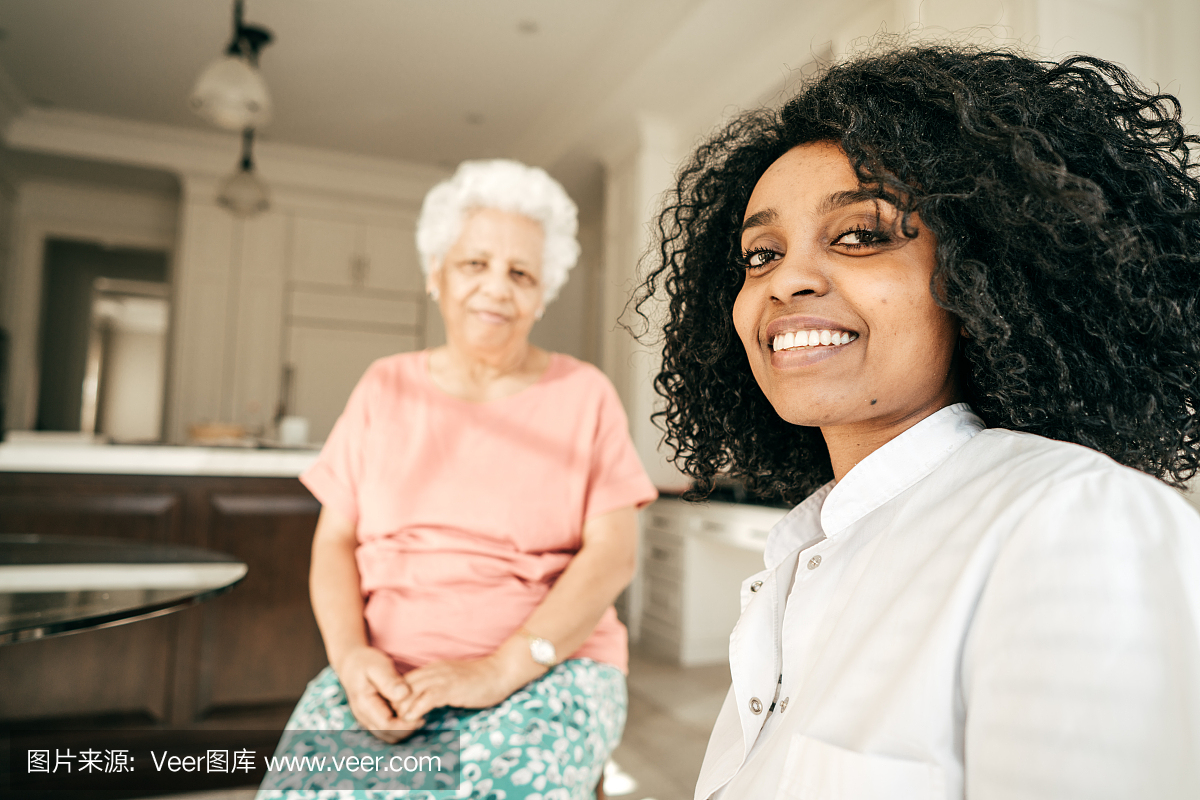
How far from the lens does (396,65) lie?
4.18 metres

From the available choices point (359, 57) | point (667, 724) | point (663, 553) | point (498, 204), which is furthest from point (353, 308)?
point (498, 204)

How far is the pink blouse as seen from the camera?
125 centimetres

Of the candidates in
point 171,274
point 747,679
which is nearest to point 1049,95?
point 747,679

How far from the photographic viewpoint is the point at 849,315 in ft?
2.01

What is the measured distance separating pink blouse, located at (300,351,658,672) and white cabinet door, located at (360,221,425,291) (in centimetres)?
473

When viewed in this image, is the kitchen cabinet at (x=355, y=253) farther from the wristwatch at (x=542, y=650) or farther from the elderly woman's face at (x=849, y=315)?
the elderly woman's face at (x=849, y=315)

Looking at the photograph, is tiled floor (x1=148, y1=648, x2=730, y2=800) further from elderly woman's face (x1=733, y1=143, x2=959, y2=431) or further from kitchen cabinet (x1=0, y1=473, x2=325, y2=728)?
elderly woman's face (x1=733, y1=143, x2=959, y2=431)

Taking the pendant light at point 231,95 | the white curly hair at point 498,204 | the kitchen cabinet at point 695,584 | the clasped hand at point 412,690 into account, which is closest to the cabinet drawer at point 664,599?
the kitchen cabinet at point 695,584

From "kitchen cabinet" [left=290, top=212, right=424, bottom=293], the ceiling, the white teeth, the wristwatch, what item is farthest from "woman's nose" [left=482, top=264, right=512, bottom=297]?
"kitchen cabinet" [left=290, top=212, right=424, bottom=293]

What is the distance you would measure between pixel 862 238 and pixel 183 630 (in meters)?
2.30

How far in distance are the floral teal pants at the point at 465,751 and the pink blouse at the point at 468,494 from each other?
0.13m

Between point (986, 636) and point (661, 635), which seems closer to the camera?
point (986, 636)

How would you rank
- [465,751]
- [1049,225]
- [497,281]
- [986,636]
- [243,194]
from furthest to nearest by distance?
[243,194] < [497,281] < [465,751] < [1049,225] < [986,636]

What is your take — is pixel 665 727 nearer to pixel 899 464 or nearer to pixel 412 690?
pixel 412 690
